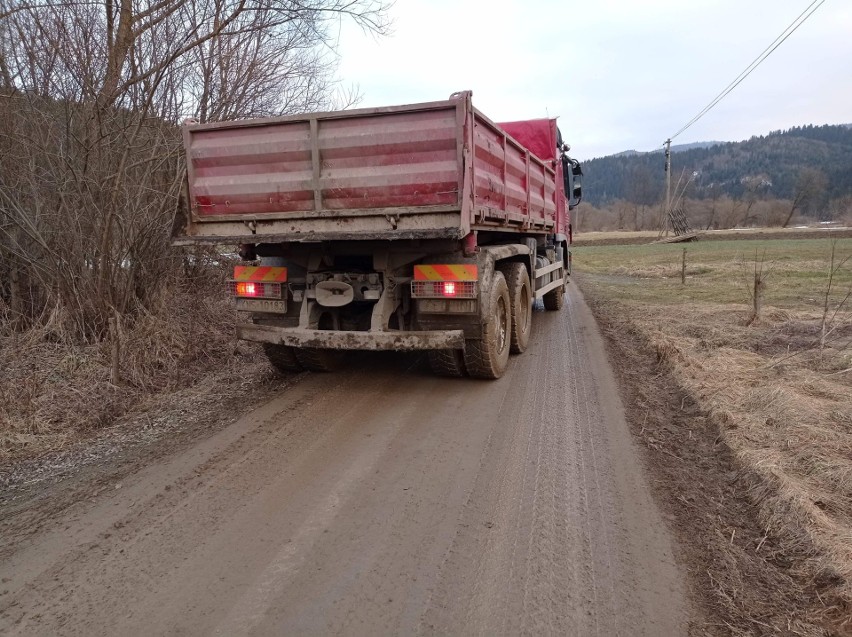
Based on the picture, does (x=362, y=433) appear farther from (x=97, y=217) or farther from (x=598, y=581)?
(x=97, y=217)

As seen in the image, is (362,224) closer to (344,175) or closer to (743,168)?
(344,175)

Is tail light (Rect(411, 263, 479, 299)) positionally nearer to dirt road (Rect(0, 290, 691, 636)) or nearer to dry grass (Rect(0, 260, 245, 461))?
dirt road (Rect(0, 290, 691, 636))

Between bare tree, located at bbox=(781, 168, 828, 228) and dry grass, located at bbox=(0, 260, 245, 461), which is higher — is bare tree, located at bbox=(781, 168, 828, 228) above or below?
above

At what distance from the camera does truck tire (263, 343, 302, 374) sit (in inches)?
243

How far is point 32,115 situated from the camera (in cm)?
645

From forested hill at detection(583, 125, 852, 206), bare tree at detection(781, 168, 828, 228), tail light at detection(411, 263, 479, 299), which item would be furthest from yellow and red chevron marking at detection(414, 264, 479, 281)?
forested hill at detection(583, 125, 852, 206)

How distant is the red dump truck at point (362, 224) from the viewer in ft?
16.4

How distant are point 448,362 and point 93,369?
12.2ft

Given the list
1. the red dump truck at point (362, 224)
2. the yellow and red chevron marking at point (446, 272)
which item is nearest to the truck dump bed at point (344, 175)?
the red dump truck at point (362, 224)

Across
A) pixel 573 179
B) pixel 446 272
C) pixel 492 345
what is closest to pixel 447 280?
pixel 446 272

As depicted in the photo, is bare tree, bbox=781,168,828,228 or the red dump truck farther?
bare tree, bbox=781,168,828,228

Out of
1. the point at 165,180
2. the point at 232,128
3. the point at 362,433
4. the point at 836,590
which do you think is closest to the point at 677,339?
the point at 362,433

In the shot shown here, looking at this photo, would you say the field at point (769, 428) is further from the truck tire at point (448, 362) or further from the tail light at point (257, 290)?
the tail light at point (257, 290)

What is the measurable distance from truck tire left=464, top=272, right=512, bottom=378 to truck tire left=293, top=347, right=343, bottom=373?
1.56m
